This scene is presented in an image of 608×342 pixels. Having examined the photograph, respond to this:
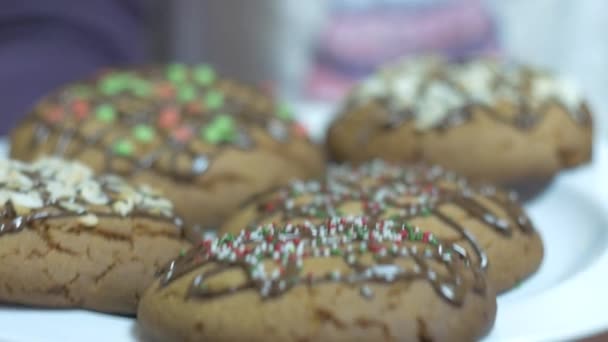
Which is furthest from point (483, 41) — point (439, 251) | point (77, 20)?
point (439, 251)

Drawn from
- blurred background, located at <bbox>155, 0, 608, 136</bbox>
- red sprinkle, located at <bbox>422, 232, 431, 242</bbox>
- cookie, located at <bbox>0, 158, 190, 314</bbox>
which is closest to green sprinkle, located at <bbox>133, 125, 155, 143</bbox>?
cookie, located at <bbox>0, 158, 190, 314</bbox>

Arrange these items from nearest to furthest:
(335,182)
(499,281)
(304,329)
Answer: (304,329), (499,281), (335,182)

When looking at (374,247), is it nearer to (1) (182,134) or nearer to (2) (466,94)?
(1) (182,134)

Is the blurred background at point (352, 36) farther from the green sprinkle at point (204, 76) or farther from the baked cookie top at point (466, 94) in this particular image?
the baked cookie top at point (466, 94)

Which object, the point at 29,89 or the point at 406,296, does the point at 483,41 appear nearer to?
the point at 29,89

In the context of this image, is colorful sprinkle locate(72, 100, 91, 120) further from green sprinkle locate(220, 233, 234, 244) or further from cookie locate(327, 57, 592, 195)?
green sprinkle locate(220, 233, 234, 244)

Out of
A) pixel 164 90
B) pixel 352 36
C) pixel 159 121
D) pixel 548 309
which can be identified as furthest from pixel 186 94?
pixel 352 36
